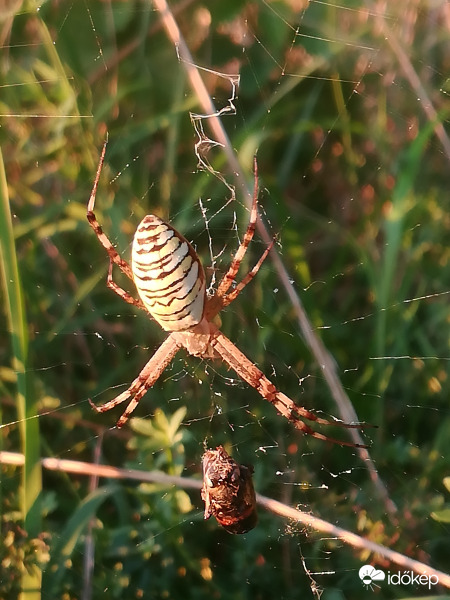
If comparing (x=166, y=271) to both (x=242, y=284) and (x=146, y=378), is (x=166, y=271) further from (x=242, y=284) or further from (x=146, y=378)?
(x=146, y=378)

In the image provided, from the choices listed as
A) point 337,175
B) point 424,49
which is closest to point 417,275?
point 337,175

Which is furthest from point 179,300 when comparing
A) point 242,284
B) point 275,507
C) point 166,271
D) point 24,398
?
point 275,507

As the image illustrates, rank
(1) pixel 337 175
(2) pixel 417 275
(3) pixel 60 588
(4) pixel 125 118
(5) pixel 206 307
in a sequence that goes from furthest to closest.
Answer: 1. (1) pixel 337 175
2. (4) pixel 125 118
3. (2) pixel 417 275
4. (5) pixel 206 307
5. (3) pixel 60 588

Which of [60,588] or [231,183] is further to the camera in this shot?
[231,183]

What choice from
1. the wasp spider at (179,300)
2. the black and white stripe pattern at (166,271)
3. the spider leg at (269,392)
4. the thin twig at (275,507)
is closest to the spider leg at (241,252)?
the wasp spider at (179,300)

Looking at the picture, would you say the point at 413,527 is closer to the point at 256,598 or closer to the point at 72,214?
the point at 256,598

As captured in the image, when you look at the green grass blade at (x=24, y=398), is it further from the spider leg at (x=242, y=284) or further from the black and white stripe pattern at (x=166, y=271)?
the spider leg at (x=242, y=284)
